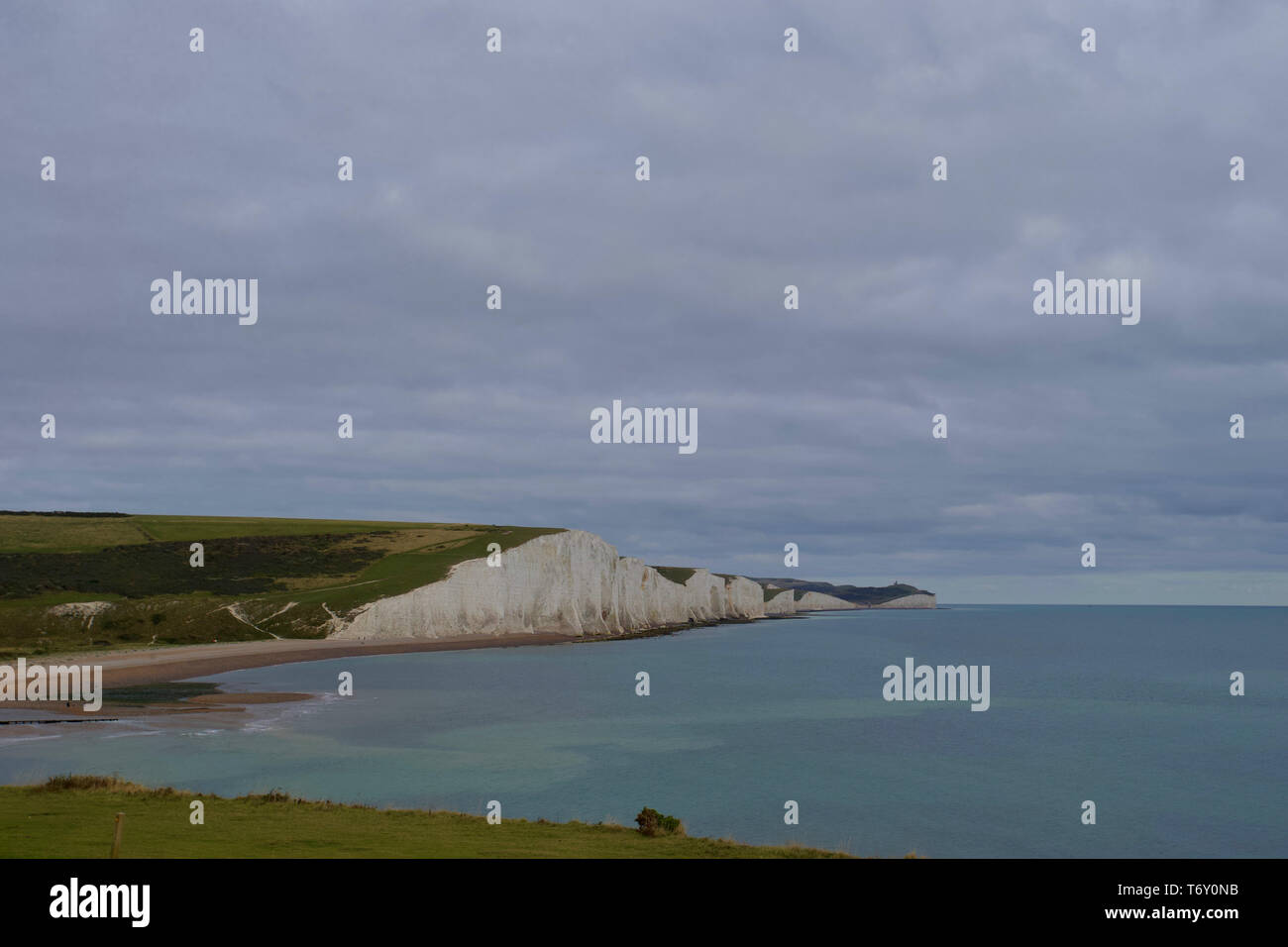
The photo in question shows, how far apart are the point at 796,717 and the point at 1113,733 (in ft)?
68.7

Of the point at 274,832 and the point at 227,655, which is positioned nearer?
the point at 274,832

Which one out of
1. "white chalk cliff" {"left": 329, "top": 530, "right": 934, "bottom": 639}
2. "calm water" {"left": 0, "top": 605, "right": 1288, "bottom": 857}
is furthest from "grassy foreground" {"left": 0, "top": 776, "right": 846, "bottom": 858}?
"white chalk cliff" {"left": 329, "top": 530, "right": 934, "bottom": 639}

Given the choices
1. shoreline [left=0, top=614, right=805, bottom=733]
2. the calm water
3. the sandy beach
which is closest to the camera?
the calm water

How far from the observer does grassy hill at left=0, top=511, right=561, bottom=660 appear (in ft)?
321

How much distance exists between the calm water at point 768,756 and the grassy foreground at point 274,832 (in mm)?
A: 6937

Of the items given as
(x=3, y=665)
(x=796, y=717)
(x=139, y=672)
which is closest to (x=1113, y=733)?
(x=796, y=717)

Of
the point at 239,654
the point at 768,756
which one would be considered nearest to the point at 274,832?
the point at 768,756

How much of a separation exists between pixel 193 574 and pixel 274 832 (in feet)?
A: 403

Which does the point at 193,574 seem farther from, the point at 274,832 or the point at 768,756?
the point at 274,832

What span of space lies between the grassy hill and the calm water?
23.4m

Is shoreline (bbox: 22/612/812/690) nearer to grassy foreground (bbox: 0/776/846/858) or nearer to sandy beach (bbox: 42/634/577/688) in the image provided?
sandy beach (bbox: 42/634/577/688)

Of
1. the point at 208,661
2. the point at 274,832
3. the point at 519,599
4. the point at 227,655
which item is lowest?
the point at 274,832

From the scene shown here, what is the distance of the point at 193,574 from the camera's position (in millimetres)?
129625
